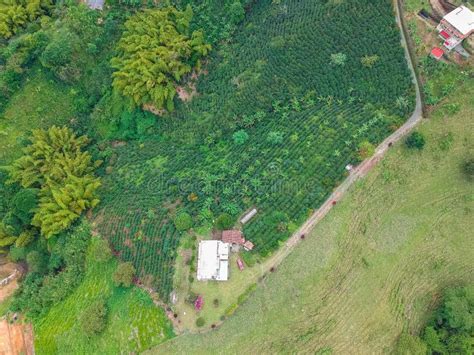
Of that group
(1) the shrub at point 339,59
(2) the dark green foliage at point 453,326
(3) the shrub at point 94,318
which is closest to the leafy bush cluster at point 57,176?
(3) the shrub at point 94,318

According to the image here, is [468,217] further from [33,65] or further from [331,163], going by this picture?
[33,65]

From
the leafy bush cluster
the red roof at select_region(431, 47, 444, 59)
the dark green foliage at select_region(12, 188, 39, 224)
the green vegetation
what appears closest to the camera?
the red roof at select_region(431, 47, 444, 59)

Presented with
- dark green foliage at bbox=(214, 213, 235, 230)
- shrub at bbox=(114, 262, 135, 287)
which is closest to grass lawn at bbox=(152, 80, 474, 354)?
dark green foliage at bbox=(214, 213, 235, 230)

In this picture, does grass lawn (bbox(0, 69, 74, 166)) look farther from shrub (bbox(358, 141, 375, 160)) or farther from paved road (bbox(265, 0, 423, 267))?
shrub (bbox(358, 141, 375, 160))

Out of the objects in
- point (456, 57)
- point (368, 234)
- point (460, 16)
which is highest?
point (460, 16)

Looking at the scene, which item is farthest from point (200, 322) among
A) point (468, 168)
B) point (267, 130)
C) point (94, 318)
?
point (468, 168)

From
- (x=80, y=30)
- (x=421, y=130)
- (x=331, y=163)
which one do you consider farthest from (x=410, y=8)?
(x=80, y=30)
